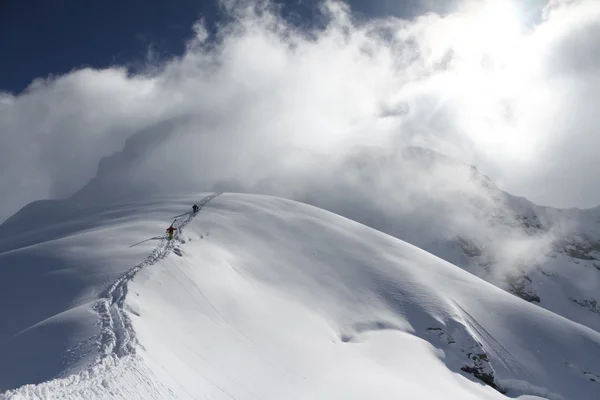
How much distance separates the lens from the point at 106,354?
16297mm

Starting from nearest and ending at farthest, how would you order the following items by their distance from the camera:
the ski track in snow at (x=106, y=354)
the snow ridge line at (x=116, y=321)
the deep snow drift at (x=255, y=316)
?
the ski track in snow at (x=106, y=354)
the snow ridge line at (x=116, y=321)
the deep snow drift at (x=255, y=316)

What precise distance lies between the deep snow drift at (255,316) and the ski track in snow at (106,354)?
7 centimetres

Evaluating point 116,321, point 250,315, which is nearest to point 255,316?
point 250,315

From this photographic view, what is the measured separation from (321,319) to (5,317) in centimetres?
1900

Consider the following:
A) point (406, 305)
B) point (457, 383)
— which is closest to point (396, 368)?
point (457, 383)

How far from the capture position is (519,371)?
39.9 m

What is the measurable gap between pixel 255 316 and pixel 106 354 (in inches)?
488

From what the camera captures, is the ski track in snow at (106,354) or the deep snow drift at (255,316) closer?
the ski track in snow at (106,354)

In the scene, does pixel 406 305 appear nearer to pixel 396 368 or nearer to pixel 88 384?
pixel 396 368

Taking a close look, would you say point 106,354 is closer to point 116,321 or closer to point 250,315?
point 116,321

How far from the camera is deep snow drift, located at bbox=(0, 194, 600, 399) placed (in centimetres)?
1786

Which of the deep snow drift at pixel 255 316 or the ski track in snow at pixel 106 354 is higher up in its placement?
the deep snow drift at pixel 255 316

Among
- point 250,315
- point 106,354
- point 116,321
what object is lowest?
point 106,354

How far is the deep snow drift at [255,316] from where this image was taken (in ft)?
58.6
